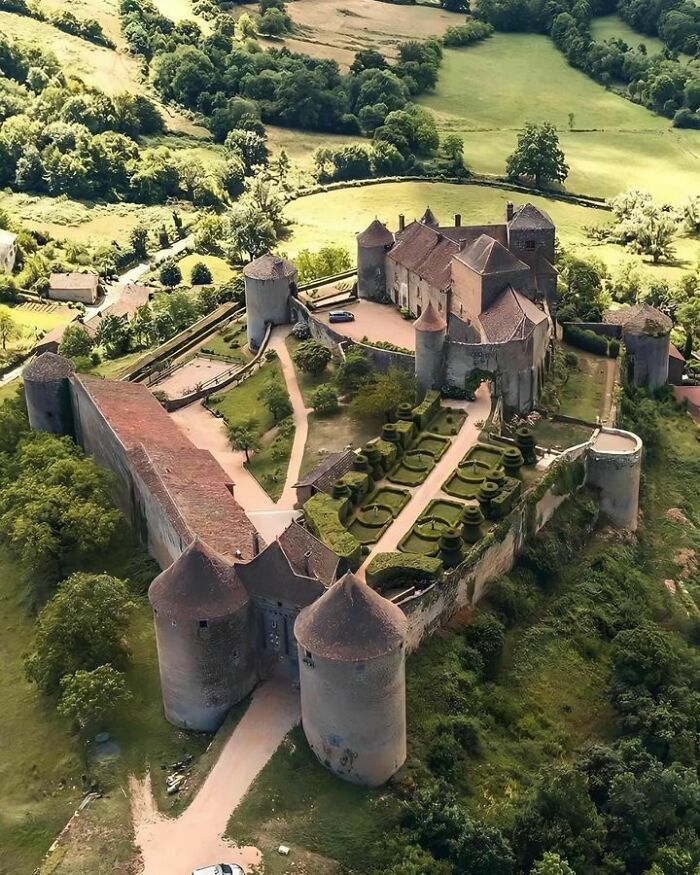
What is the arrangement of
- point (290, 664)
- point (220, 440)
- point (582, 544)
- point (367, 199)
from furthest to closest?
point (367, 199)
point (220, 440)
point (582, 544)
point (290, 664)

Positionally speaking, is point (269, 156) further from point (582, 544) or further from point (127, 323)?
point (582, 544)

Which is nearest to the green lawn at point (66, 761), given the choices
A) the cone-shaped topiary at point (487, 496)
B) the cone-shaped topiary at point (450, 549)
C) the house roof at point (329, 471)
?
the house roof at point (329, 471)

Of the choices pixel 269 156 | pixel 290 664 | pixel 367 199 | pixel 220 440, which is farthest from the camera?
pixel 269 156

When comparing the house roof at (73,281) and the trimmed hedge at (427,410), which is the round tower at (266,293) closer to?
the trimmed hedge at (427,410)

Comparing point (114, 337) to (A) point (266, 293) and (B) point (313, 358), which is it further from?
(B) point (313, 358)

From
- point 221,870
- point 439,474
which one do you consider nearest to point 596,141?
point 439,474

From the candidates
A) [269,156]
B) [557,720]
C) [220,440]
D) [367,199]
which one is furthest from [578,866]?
[269,156]

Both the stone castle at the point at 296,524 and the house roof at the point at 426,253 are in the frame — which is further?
the house roof at the point at 426,253
